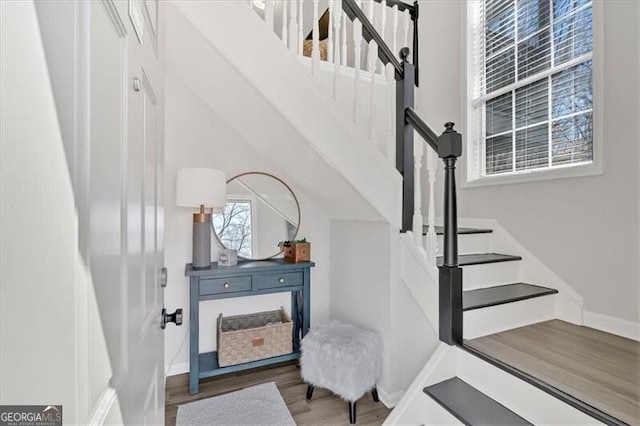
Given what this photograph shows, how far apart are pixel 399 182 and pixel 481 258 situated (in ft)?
2.79

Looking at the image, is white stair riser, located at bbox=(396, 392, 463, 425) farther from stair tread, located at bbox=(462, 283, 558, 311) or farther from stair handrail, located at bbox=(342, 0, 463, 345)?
stair tread, located at bbox=(462, 283, 558, 311)

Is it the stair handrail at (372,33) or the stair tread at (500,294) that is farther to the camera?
the stair handrail at (372,33)

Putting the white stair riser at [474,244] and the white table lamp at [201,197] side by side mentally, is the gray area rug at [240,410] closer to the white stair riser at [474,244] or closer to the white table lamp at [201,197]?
the white table lamp at [201,197]

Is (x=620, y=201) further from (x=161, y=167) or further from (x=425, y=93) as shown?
(x=161, y=167)

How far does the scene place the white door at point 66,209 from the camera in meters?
0.33

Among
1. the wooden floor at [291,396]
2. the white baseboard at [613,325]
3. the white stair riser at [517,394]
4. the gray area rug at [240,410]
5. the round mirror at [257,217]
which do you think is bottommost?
the wooden floor at [291,396]

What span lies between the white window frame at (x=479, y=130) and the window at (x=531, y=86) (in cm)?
2

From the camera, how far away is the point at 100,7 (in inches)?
18.6

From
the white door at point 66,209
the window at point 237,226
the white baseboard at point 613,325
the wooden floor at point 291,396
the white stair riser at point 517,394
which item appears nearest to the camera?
the white door at point 66,209

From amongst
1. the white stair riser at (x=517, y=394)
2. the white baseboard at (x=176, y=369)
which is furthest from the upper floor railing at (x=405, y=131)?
the white baseboard at (x=176, y=369)

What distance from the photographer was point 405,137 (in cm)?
191

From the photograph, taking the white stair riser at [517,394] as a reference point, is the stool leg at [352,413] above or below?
below

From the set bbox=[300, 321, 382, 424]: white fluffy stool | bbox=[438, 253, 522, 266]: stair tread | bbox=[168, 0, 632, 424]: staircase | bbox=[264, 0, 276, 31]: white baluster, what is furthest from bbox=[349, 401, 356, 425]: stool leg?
bbox=[264, 0, 276, 31]: white baluster

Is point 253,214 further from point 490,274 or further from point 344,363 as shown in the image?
point 490,274
